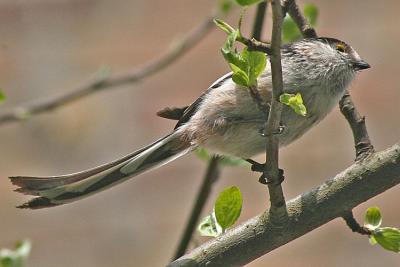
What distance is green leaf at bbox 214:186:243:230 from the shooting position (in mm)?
1087

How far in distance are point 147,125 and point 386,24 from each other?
697 mm

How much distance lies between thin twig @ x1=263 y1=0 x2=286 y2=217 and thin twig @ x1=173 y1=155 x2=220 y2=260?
13.6 inches

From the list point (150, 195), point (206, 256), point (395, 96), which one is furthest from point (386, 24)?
point (206, 256)

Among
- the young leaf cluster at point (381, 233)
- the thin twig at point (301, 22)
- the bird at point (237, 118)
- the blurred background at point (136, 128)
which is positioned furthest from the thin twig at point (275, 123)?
the blurred background at point (136, 128)

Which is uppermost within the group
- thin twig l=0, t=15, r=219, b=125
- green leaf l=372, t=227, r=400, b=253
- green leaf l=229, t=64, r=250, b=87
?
thin twig l=0, t=15, r=219, b=125

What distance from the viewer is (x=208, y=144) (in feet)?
4.76

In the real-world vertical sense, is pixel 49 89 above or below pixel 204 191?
above

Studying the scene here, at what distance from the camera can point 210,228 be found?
1175 mm

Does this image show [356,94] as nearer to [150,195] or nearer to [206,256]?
[150,195]

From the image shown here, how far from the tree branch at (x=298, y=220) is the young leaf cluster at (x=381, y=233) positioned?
4cm

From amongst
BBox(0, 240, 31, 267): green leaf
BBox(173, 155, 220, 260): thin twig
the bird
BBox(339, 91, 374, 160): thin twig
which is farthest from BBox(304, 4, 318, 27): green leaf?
BBox(0, 240, 31, 267): green leaf

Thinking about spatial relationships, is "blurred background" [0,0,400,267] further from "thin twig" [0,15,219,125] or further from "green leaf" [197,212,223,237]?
"green leaf" [197,212,223,237]

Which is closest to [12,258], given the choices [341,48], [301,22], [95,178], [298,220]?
[95,178]

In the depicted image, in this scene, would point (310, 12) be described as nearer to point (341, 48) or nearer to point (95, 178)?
point (341, 48)
